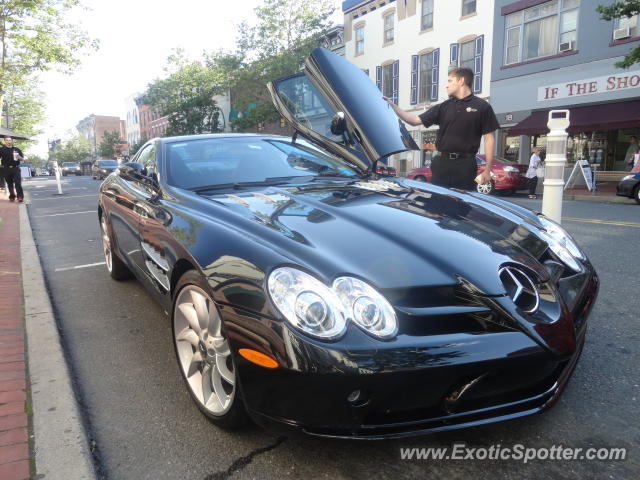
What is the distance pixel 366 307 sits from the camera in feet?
5.06

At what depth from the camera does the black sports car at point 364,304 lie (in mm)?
1478

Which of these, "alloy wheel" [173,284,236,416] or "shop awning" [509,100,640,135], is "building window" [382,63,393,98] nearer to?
"shop awning" [509,100,640,135]

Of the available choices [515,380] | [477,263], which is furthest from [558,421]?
[477,263]

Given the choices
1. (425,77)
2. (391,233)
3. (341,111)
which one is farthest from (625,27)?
(391,233)

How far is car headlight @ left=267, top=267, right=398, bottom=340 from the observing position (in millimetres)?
1500

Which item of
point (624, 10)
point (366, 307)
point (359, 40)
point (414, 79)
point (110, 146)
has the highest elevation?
point (359, 40)

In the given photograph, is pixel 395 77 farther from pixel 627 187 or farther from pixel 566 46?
pixel 627 187

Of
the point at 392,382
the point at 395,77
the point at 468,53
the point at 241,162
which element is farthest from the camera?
the point at 395,77

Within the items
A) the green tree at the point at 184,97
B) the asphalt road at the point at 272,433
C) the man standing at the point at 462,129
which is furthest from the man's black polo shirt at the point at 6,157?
the green tree at the point at 184,97

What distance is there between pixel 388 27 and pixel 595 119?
12954 mm

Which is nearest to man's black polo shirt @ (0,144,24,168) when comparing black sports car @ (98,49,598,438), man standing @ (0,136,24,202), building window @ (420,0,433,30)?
man standing @ (0,136,24,202)

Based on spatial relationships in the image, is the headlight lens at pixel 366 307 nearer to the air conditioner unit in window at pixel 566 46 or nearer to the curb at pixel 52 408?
the curb at pixel 52 408

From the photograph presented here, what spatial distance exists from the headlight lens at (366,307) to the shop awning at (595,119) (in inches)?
693

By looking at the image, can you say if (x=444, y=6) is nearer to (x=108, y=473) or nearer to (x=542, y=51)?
(x=542, y=51)
